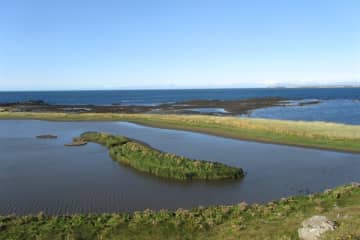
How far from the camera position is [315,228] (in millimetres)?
12055

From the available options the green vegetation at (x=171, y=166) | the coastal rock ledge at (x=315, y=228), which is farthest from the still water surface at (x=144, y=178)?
the coastal rock ledge at (x=315, y=228)

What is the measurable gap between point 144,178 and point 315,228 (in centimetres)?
1565

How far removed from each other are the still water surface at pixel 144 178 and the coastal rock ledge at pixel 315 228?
27.0 feet

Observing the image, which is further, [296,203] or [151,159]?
[151,159]

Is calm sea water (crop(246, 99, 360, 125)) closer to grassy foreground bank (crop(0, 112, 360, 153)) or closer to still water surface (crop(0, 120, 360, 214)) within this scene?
grassy foreground bank (crop(0, 112, 360, 153))

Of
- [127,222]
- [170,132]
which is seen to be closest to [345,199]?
[127,222]

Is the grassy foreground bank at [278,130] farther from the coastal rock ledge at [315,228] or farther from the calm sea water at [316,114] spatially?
the coastal rock ledge at [315,228]

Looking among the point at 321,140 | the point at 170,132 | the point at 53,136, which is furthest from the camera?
the point at 170,132

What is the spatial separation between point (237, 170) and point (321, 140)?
1789 centimetres

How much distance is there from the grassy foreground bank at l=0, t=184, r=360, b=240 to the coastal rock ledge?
0.34 m

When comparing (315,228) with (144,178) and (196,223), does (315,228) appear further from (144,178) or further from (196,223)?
(144,178)

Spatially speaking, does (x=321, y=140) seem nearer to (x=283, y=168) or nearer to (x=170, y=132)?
(x=283, y=168)

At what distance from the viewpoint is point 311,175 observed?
26.7 m

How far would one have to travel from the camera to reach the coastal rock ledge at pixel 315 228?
11844mm
